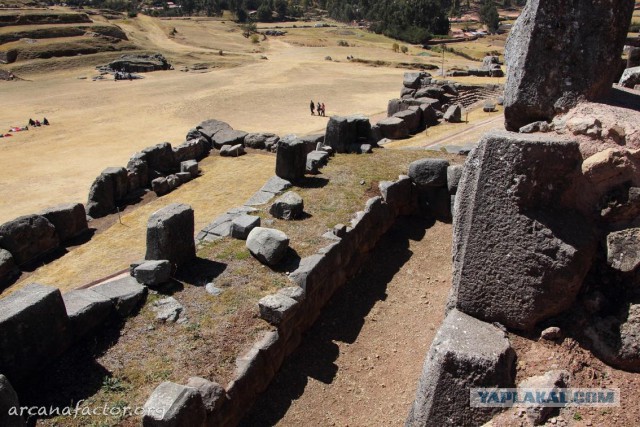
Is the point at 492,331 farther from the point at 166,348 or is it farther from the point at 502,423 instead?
the point at 166,348

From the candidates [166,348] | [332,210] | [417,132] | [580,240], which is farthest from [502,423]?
[417,132]

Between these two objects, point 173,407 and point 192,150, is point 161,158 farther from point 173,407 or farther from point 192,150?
point 173,407

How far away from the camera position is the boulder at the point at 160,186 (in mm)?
19297

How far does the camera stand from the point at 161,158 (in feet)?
68.9

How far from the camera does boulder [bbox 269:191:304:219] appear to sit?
40.8 ft

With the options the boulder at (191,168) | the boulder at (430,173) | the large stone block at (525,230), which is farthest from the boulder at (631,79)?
the boulder at (191,168)

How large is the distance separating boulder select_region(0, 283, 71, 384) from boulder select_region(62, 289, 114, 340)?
22cm

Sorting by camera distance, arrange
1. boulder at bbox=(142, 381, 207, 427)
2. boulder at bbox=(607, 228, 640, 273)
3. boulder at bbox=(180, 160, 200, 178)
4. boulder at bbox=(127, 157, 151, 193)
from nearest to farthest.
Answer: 1. boulder at bbox=(607, 228, 640, 273)
2. boulder at bbox=(142, 381, 207, 427)
3. boulder at bbox=(127, 157, 151, 193)
4. boulder at bbox=(180, 160, 200, 178)

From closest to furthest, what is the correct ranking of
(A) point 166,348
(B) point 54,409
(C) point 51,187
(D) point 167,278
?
(B) point 54,409 < (A) point 166,348 < (D) point 167,278 < (C) point 51,187

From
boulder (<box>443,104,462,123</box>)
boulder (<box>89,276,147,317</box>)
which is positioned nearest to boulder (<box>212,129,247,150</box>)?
boulder (<box>443,104,462,123</box>)

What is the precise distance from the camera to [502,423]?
16.3ft

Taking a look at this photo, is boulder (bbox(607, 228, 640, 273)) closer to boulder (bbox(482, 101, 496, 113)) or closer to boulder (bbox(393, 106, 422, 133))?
boulder (bbox(393, 106, 422, 133))

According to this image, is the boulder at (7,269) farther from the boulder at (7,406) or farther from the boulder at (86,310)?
the boulder at (7,406)

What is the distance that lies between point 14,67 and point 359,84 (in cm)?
3443
